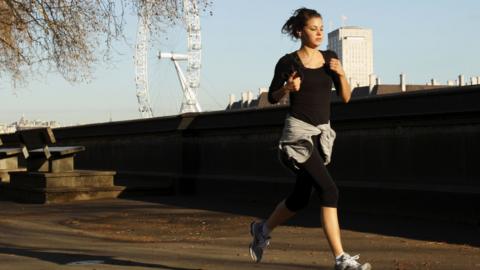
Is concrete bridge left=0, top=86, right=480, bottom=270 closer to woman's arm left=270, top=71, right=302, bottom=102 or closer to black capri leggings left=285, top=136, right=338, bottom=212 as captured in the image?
black capri leggings left=285, top=136, right=338, bottom=212

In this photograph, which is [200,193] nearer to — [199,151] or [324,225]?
[199,151]

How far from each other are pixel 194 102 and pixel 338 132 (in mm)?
114094

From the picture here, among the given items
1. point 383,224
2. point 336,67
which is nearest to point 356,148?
point 383,224

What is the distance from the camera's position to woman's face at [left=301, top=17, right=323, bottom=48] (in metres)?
5.59

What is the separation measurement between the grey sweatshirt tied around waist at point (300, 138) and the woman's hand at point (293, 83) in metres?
0.23

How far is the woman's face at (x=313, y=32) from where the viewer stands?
5.59 m

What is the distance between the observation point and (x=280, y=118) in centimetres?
1284

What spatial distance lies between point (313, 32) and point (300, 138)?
0.77 metres

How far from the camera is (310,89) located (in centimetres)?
552

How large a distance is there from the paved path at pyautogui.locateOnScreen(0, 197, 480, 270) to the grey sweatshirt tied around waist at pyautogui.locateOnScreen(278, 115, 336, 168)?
1122 mm

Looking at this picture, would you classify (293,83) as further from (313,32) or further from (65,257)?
(65,257)

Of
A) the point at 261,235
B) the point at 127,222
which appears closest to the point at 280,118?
the point at 127,222

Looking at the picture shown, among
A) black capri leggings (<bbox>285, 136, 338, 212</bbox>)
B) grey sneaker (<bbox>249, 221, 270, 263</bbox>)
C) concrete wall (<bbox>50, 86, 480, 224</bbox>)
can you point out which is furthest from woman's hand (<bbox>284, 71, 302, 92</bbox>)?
concrete wall (<bbox>50, 86, 480, 224</bbox>)

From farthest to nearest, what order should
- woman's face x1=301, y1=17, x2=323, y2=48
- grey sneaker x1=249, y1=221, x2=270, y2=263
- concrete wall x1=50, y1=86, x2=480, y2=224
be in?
concrete wall x1=50, y1=86, x2=480, y2=224 < grey sneaker x1=249, y1=221, x2=270, y2=263 < woman's face x1=301, y1=17, x2=323, y2=48
